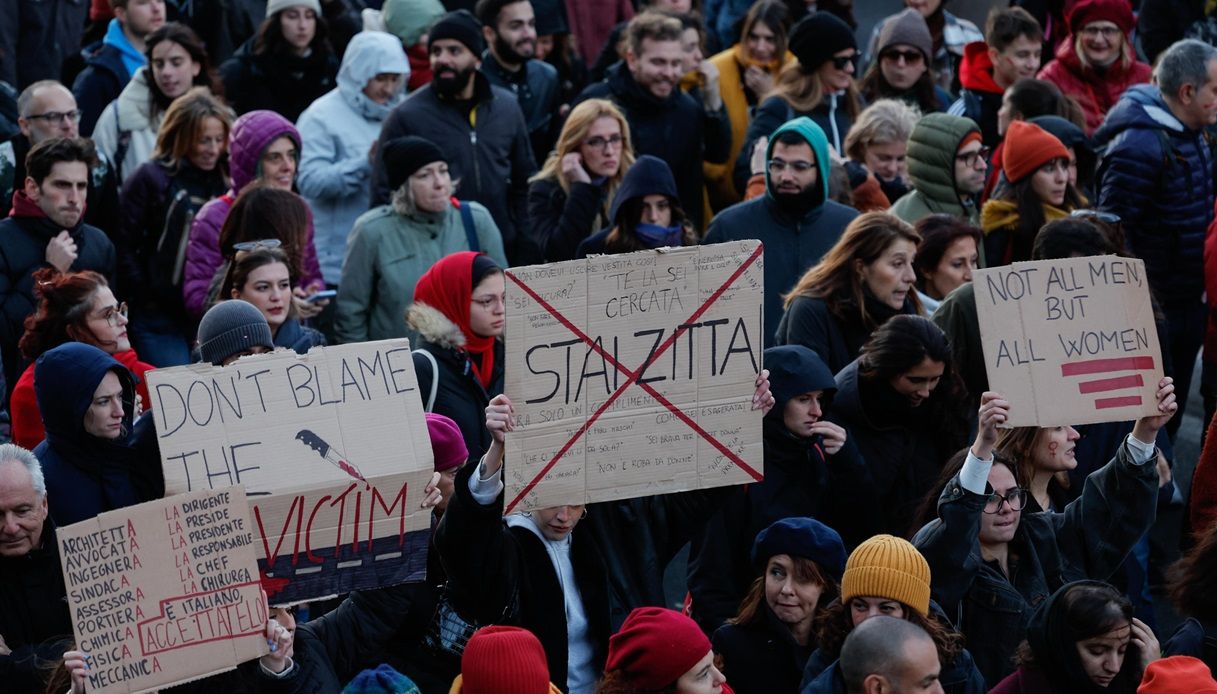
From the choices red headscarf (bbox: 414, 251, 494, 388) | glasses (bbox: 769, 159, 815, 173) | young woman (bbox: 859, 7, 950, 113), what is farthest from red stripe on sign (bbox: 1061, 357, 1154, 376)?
young woman (bbox: 859, 7, 950, 113)

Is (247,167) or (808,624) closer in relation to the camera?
(808,624)

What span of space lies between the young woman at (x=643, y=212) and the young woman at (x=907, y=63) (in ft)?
9.91

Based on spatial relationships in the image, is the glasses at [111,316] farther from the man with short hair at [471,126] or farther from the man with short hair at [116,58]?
the man with short hair at [116,58]

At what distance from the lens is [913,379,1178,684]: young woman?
20.3ft

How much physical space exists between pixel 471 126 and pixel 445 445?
14.6 ft

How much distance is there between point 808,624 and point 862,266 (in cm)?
226

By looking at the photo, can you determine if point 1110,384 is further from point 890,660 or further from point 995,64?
point 995,64

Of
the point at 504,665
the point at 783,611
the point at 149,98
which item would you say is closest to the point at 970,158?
the point at 783,611

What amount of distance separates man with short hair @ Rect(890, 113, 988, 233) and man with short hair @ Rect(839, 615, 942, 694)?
14.7 ft

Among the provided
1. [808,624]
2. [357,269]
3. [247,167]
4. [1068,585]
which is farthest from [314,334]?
[1068,585]

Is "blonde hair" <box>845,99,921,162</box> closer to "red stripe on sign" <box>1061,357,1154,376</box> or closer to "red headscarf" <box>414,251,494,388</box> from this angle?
"red headscarf" <box>414,251,494,388</box>

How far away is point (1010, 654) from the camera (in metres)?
6.37

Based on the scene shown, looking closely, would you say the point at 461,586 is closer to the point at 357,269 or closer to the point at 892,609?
the point at 892,609

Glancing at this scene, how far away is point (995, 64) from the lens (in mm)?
11766
